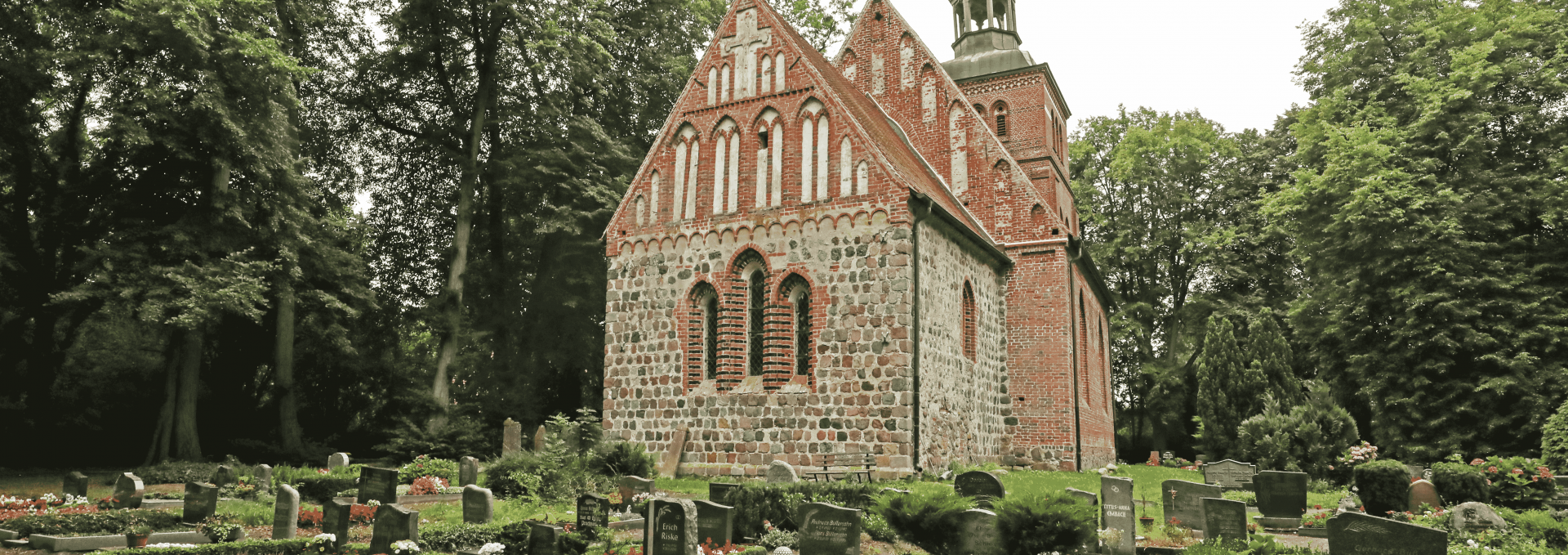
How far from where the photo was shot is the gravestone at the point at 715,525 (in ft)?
27.2

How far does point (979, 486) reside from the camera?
1048 cm

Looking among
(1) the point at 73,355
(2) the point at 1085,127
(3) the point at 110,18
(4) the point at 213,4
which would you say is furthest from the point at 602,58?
(2) the point at 1085,127

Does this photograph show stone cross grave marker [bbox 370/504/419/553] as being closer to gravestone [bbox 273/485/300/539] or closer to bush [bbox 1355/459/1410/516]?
gravestone [bbox 273/485/300/539]

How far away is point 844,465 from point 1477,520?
799 cm

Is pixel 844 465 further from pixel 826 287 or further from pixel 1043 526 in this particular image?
pixel 1043 526

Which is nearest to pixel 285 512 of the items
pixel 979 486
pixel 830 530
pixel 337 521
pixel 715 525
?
pixel 337 521

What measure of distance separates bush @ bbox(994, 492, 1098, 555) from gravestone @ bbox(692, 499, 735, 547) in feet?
8.05

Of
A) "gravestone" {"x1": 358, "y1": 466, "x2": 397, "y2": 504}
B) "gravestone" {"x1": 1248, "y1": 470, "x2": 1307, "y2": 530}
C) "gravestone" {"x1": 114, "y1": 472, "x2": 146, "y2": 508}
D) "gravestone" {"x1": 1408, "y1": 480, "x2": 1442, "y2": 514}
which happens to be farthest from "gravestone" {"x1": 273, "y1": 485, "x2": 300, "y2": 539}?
"gravestone" {"x1": 1408, "y1": 480, "x2": 1442, "y2": 514}

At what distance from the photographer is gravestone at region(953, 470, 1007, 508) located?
10359 millimetres

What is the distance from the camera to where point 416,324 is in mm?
24141

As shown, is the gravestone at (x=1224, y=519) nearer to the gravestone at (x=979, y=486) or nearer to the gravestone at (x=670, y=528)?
the gravestone at (x=979, y=486)

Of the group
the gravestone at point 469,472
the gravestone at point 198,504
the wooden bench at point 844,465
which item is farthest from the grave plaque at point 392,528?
the wooden bench at point 844,465

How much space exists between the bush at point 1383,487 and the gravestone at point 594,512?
9.86 metres

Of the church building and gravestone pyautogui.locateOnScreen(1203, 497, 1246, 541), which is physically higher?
the church building
